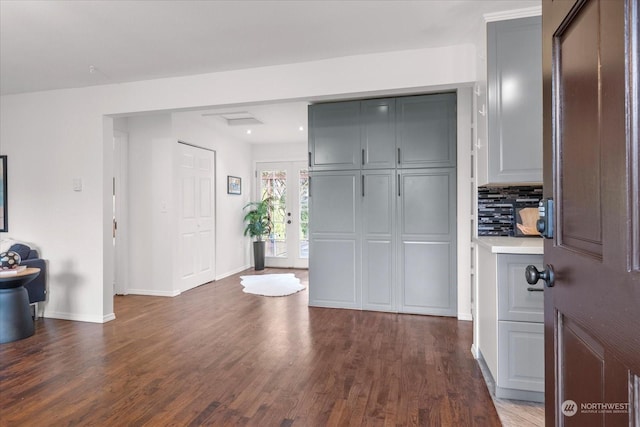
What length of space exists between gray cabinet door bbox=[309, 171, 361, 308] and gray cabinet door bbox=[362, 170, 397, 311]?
0.08 metres

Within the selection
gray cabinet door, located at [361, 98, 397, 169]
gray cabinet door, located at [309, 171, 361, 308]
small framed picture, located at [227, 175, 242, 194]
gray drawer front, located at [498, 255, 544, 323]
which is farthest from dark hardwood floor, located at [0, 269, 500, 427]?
small framed picture, located at [227, 175, 242, 194]

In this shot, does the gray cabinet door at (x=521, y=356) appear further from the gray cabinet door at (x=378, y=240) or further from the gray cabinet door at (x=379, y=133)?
the gray cabinet door at (x=379, y=133)

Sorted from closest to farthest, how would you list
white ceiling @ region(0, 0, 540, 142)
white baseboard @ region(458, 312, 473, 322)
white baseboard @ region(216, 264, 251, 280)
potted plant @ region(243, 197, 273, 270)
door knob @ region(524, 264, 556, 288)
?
1. door knob @ region(524, 264, 556, 288)
2. white ceiling @ region(0, 0, 540, 142)
3. white baseboard @ region(458, 312, 473, 322)
4. white baseboard @ region(216, 264, 251, 280)
5. potted plant @ region(243, 197, 273, 270)

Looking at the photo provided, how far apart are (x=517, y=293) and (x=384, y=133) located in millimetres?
2312

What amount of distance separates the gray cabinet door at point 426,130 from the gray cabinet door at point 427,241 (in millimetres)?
131

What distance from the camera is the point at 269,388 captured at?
2303 mm

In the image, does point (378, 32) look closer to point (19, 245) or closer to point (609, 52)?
point (609, 52)

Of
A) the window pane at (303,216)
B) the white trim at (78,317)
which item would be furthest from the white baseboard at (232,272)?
the white trim at (78,317)

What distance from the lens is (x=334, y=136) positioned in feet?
13.4

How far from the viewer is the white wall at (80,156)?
3.36 metres

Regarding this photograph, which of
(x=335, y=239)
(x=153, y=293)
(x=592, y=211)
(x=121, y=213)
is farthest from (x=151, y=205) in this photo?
(x=592, y=211)

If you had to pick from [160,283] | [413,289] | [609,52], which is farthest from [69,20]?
[413,289]

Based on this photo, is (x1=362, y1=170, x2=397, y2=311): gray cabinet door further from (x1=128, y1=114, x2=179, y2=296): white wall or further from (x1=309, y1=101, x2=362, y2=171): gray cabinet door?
(x1=128, y1=114, x2=179, y2=296): white wall

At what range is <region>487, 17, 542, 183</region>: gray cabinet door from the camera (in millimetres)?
2371
